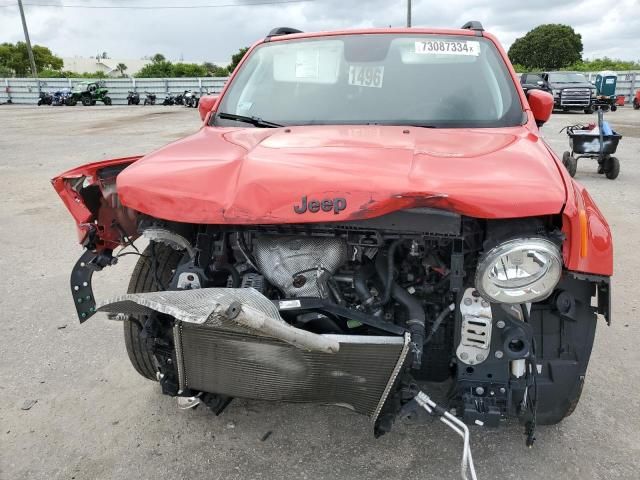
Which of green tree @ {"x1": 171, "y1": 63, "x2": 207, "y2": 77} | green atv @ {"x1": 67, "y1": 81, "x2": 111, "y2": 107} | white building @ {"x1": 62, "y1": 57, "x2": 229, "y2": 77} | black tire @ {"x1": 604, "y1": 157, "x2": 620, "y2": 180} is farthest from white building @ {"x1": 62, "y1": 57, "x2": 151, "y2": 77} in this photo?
black tire @ {"x1": 604, "y1": 157, "x2": 620, "y2": 180}

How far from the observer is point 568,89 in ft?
63.7

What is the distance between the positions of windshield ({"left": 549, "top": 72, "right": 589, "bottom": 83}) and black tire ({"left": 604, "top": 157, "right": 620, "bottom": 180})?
539 inches

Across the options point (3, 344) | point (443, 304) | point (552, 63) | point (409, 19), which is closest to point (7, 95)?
point (409, 19)

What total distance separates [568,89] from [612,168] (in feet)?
42.5

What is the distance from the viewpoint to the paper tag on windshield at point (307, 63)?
3211 mm

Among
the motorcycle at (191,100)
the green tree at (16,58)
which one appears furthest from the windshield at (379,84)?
the green tree at (16,58)

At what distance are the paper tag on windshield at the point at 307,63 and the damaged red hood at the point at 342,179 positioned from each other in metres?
0.95

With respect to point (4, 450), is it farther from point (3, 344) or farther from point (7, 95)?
point (7, 95)

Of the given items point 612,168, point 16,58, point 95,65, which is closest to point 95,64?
point 95,65

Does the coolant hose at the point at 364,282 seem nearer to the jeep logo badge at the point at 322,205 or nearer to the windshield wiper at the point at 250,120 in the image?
the jeep logo badge at the point at 322,205

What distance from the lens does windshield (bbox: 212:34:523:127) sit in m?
2.83

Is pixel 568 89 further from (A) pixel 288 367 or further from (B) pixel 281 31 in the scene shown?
(A) pixel 288 367

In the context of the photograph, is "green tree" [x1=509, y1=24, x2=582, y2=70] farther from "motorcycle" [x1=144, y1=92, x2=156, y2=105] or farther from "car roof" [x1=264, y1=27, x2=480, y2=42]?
"car roof" [x1=264, y1=27, x2=480, y2=42]

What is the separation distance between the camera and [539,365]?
2168 millimetres
